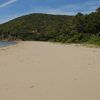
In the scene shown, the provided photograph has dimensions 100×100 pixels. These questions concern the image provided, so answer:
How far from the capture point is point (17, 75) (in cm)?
668

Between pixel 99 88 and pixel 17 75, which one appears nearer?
pixel 99 88

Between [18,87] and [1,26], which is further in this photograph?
[1,26]

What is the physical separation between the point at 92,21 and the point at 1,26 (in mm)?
93009

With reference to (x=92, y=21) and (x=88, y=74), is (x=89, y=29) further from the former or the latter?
(x=88, y=74)

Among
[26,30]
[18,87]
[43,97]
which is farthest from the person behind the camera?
[26,30]

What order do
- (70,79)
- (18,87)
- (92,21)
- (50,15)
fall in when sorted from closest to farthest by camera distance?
1. (18,87)
2. (70,79)
3. (92,21)
4. (50,15)

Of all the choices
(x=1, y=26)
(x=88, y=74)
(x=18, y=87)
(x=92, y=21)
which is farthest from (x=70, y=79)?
(x=1, y=26)

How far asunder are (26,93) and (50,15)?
12219 cm

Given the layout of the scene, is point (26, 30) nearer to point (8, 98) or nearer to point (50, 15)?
point (50, 15)

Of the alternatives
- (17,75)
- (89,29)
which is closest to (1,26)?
(89,29)

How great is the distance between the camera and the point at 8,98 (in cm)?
450

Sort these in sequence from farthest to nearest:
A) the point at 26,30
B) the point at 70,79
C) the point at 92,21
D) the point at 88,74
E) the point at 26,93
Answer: the point at 26,30, the point at 92,21, the point at 88,74, the point at 70,79, the point at 26,93

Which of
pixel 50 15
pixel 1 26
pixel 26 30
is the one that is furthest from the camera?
pixel 1 26

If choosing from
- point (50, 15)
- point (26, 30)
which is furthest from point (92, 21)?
point (50, 15)
